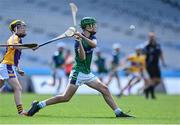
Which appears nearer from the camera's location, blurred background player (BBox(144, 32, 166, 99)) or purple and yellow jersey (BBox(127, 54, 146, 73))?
blurred background player (BBox(144, 32, 166, 99))

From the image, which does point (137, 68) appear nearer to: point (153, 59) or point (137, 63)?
point (137, 63)

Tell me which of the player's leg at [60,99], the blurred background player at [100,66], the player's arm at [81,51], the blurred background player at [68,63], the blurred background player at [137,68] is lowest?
the blurred background player at [100,66]

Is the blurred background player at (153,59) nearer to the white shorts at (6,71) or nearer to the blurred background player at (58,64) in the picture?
the blurred background player at (58,64)

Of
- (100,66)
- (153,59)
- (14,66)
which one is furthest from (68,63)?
(14,66)

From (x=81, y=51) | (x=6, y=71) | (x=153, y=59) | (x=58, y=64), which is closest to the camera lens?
(x=81, y=51)

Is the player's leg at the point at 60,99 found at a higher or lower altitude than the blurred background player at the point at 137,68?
higher

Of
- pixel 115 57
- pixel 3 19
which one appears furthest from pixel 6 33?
pixel 115 57

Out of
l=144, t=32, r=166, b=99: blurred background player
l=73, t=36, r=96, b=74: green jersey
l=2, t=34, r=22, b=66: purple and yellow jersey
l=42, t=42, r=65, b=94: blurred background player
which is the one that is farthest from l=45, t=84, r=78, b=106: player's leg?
l=42, t=42, r=65, b=94: blurred background player

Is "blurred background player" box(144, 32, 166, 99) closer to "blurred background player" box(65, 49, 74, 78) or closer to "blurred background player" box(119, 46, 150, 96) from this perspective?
"blurred background player" box(119, 46, 150, 96)

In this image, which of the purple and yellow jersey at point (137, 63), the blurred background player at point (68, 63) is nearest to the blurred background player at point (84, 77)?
the purple and yellow jersey at point (137, 63)

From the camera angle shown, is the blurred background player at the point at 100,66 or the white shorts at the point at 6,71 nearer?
the white shorts at the point at 6,71

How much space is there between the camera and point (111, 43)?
36.0m

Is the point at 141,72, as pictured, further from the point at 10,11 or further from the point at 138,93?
the point at 10,11

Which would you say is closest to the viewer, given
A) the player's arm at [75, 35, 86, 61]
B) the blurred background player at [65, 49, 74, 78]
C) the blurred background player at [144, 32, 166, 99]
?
the player's arm at [75, 35, 86, 61]
